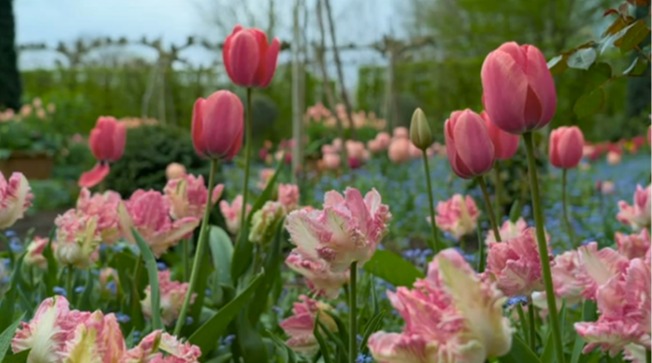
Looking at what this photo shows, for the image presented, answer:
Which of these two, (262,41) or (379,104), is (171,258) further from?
(379,104)

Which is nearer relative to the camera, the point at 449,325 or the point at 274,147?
the point at 449,325

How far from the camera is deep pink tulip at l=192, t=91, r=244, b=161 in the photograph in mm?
1351

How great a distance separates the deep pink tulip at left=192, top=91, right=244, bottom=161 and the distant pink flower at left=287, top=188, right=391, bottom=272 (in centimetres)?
44

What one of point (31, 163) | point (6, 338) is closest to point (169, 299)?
point (6, 338)

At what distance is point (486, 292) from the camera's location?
62 centimetres

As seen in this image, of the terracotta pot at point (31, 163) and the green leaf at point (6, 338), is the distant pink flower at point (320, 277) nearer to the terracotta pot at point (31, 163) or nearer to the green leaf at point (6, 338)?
the green leaf at point (6, 338)

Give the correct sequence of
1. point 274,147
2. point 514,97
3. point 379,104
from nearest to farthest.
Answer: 1. point 514,97
2. point 274,147
3. point 379,104

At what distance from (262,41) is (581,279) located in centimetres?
76

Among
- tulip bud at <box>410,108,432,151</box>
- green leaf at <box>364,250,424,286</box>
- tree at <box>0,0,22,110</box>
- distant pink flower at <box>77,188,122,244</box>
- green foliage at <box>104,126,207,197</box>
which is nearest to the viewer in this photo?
tulip bud at <box>410,108,432,151</box>

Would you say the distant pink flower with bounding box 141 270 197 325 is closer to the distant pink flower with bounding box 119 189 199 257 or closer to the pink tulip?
the distant pink flower with bounding box 119 189 199 257

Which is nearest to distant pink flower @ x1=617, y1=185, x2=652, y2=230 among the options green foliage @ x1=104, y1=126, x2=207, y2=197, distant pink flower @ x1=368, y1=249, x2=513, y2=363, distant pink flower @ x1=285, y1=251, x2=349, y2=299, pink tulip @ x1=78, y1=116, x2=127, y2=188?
distant pink flower @ x1=285, y1=251, x2=349, y2=299

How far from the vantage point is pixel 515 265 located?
3.28 ft

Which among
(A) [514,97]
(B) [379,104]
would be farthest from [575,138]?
(B) [379,104]

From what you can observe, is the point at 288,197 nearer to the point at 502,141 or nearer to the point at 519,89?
the point at 502,141
